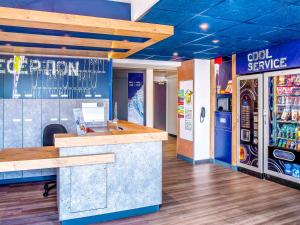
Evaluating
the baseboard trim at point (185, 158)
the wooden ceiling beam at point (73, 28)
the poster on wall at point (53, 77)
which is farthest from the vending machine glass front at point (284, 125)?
the poster on wall at point (53, 77)

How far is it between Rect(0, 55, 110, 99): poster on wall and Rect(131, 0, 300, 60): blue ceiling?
4.18 ft

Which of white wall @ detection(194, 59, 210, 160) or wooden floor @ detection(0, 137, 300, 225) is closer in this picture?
wooden floor @ detection(0, 137, 300, 225)

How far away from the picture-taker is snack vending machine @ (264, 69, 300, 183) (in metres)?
4.74

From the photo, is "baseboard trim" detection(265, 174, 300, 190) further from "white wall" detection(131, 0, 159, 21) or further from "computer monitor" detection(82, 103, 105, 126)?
"white wall" detection(131, 0, 159, 21)

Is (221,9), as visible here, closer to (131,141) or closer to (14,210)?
(131,141)

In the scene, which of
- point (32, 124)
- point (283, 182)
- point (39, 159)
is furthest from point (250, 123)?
point (32, 124)

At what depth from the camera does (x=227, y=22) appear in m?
3.59


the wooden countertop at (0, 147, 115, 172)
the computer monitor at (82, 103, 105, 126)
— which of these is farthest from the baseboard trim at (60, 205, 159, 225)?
the computer monitor at (82, 103, 105, 126)

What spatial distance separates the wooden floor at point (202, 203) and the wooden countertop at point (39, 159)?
83 cm

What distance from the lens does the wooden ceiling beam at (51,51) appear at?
4.71 meters

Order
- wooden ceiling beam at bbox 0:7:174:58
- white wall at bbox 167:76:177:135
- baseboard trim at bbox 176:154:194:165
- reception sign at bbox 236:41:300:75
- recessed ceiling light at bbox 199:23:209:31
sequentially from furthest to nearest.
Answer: white wall at bbox 167:76:177:135, baseboard trim at bbox 176:154:194:165, reception sign at bbox 236:41:300:75, recessed ceiling light at bbox 199:23:209:31, wooden ceiling beam at bbox 0:7:174:58

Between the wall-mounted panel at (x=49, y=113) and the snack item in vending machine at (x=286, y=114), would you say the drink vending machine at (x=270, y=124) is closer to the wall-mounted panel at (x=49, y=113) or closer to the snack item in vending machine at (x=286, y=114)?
the snack item in vending machine at (x=286, y=114)

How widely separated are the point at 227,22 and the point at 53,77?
345 centimetres

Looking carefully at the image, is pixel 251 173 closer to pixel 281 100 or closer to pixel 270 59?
pixel 281 100
